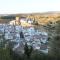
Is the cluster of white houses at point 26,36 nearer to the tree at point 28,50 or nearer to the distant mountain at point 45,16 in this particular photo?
the tree at point 28,50

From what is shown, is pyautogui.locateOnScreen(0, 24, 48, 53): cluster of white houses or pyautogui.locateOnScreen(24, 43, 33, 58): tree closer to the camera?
pyautogui.locateOnScreen(24, 43, 33, 58): tree

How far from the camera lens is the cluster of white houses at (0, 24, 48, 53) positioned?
6.98 feet

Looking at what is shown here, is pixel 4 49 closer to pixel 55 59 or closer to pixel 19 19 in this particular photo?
pixel 19 19

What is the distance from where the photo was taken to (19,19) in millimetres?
2266

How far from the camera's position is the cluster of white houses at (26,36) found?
213cm

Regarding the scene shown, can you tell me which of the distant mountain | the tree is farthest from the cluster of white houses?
the distant mountain

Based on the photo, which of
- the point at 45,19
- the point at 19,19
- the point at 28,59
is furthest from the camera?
the point at 19,19

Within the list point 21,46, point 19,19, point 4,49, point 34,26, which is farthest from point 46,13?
point 4,49

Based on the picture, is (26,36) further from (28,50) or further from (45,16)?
(45,16)

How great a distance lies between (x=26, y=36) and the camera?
2.18 meters

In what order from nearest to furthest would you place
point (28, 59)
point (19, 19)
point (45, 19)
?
point (28, 59)
point (45, 19)
point (19, 19)

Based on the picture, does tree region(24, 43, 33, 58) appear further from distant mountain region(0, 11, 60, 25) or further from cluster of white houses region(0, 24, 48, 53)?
distant mountain region(0, 11, 60, 25)

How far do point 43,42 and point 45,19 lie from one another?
1.24 ft

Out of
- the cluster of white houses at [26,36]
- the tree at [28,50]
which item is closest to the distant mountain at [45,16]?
the cluster of white houses at [26,36]
